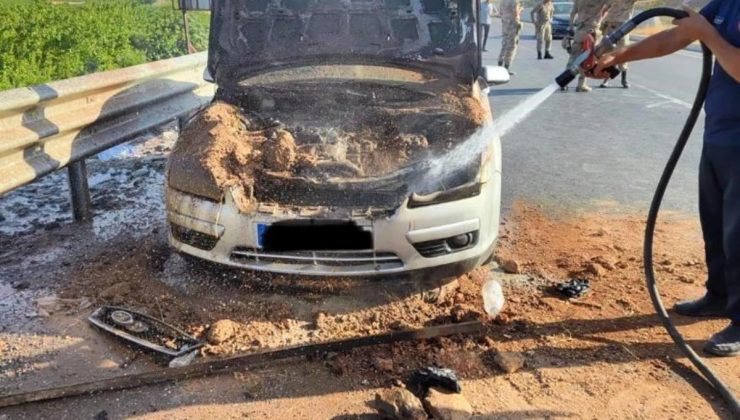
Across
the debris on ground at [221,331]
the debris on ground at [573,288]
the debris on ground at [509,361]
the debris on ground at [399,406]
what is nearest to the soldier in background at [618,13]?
the debris on ground at [573,288]

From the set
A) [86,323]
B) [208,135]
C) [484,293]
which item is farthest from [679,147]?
[86,323]

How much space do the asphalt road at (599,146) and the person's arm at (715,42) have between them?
7.88ft

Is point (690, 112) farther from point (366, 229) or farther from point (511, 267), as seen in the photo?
point (366, 229)

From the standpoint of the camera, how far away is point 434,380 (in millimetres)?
2795

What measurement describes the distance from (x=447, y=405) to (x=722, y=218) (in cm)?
195

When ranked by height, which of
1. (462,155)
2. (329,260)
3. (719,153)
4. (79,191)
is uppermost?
(719,153)

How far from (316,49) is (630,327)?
3071 mm

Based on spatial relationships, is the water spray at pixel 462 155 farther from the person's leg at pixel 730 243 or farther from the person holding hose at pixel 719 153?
the person's leg at pixel 730 243

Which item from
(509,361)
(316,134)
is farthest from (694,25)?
(316,134)

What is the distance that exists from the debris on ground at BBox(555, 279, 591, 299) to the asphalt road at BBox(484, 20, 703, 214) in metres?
1.50

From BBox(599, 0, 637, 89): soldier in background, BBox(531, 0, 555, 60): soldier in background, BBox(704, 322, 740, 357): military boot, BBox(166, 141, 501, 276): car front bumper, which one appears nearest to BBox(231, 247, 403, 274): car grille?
BBox(166, 141, 501, 276): car front bumper

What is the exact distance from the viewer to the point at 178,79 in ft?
18.9

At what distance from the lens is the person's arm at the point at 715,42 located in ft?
9.29

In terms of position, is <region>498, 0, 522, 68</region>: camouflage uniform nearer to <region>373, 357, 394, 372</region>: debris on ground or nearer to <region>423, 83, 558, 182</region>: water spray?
<region>423, 83, 558, 182</region>: water spray
